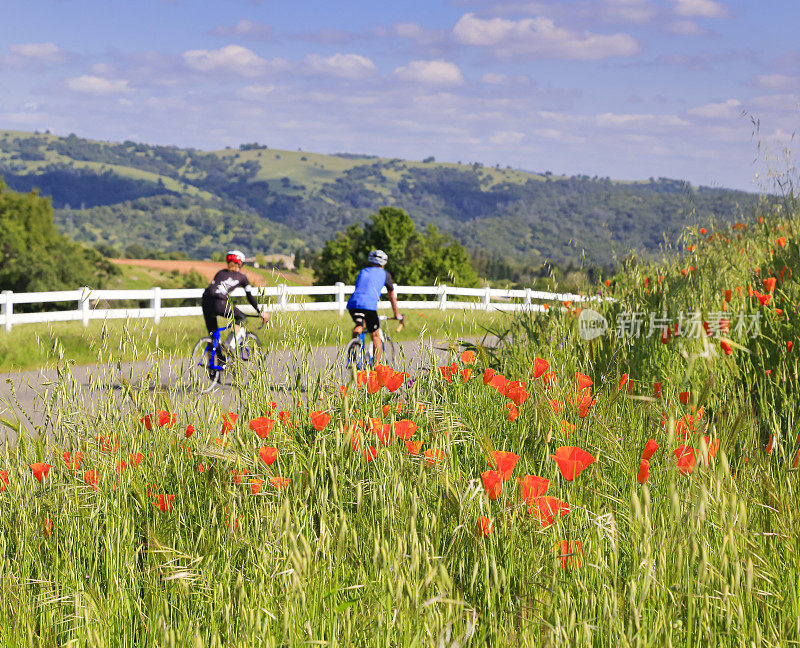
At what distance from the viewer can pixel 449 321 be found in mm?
3754

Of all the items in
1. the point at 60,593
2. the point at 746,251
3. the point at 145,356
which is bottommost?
the point at 60,593

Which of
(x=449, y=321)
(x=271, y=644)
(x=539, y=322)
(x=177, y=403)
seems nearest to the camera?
(x=271, y=644)

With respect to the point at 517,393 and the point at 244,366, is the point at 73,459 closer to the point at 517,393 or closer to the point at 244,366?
the point at 244,366

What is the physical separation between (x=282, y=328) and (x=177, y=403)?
63cm

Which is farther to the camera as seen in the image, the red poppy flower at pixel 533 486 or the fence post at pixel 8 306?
the fence post at pixel 8 306

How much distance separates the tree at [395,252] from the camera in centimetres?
4688

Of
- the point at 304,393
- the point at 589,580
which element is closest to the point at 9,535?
the point at 304,393

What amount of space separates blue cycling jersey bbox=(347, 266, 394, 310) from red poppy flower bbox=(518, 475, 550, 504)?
7.57 meters

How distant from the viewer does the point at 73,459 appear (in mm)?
2871

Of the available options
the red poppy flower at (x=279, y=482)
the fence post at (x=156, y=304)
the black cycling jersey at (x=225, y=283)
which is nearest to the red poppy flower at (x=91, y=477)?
the red poppy flower at (x=279, y=482)

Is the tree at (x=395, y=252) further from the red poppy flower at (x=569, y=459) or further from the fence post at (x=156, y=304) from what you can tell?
the red poppy flower at (x=569, y=459)

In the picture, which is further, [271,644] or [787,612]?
[787,612]

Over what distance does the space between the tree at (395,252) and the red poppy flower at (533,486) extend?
43017mm

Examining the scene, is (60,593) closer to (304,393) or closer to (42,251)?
(304,393)
